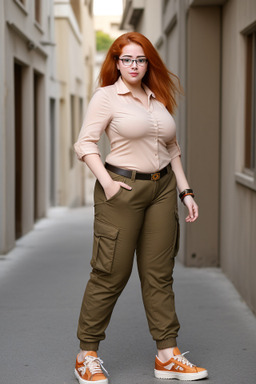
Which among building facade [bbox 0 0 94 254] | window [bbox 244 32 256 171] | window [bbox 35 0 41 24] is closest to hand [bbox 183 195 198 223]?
window [bbox 244 32 256 171]

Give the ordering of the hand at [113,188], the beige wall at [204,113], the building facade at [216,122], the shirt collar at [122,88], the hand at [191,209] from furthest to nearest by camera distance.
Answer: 1. the beige wall at [204,113]
2. the building facade at [216,122]
3. the hand at [191,209]
4. the shirt collar at [122,88]
5. the hand at [113,188]

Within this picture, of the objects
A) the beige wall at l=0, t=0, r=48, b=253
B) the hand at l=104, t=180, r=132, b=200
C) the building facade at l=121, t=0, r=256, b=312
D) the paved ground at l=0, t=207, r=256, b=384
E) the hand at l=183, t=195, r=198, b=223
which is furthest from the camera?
the beige wall at l=0, t=0, r=48, b=253

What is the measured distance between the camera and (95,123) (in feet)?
13.5

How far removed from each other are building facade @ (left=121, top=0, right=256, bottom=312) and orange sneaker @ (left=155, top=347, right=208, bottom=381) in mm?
2484

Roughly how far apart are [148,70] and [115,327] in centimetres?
213

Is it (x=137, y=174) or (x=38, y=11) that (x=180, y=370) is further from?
(x=38, y=11)

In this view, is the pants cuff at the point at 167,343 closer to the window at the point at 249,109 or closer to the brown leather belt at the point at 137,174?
the brown leather belt at the point at 137,174

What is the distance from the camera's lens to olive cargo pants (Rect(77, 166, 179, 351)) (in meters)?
4.18

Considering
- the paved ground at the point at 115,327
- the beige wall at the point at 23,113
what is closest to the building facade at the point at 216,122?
the paved ground at the point at 115,327

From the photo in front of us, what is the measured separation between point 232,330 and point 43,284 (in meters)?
2.37

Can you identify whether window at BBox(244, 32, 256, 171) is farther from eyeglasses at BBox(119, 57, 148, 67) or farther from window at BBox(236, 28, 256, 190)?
eyeglasses at BBox(119, 57, 148, 67)

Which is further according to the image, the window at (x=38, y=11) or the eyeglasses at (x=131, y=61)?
the window at (x=38, y=11)

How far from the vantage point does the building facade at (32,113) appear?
9.21 meters

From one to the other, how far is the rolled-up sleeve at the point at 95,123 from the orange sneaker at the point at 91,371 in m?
1.16
